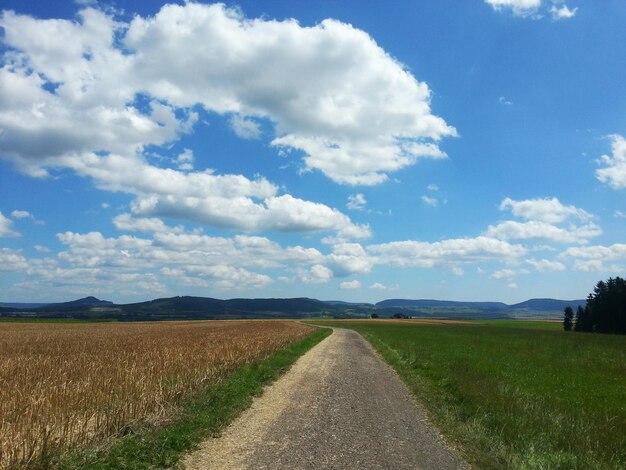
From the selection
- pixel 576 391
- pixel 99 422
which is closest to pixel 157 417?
pixel 99 422

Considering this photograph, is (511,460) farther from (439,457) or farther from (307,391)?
(307,391)

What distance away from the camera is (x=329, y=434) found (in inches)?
433

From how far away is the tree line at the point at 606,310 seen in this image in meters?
89.9

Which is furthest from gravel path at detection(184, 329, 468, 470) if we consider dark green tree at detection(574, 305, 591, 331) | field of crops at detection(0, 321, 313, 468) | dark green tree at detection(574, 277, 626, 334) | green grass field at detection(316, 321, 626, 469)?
dark green tree at detection(574, 305, 591, 331)

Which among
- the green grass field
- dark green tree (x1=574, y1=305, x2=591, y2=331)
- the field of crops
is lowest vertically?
dark green tree (x1=574, y1=305, x2=591, y2=331)

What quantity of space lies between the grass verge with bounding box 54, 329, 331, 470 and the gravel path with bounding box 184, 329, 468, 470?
36 centimetres

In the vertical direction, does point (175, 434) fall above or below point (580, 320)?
above

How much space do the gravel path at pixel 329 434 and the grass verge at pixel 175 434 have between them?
1.19ft

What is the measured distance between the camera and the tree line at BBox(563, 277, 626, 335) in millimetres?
89938

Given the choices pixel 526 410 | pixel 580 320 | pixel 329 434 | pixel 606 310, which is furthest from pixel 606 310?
pixel 329 434

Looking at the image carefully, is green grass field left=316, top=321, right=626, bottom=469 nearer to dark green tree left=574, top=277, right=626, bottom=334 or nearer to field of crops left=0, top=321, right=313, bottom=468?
field of crops left=0, top=321, right=313, bottom=468

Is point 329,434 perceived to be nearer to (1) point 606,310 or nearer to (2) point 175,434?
(2) point 175,434

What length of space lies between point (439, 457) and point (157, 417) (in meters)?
6.75

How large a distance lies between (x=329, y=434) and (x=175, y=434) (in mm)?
3572
